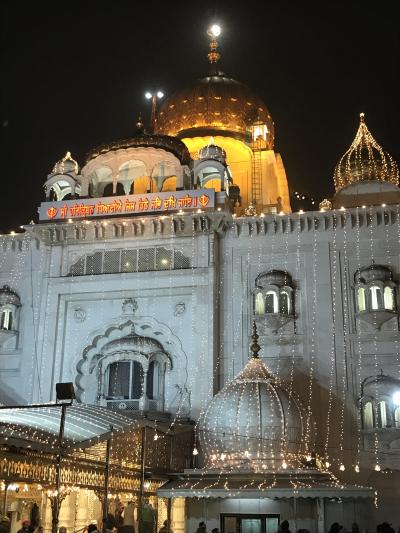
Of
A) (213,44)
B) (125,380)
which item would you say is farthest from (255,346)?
(213,44)

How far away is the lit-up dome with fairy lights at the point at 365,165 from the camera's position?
20.1 m

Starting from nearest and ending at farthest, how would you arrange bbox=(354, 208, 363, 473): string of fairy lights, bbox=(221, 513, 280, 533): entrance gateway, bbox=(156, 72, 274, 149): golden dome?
bbox=(221, 513, 280, 533): entrance gateway, bbox=(354, 208, 363, 473): string of fairy lights, bbox=(156, 72, 274, 149): golden dome

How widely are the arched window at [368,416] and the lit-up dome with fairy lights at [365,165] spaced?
6946mm

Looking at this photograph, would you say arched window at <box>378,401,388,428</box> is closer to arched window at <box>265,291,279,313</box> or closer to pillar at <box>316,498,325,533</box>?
pillar at <box>316,498,325,533</box>

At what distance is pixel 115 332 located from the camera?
61.4 ft

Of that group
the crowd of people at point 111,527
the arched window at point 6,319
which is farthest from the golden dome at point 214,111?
the crowd of people at point 111,527

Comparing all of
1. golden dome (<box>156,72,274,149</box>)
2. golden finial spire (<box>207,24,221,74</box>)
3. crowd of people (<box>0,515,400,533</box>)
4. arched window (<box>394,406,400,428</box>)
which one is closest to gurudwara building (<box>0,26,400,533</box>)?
arched window (<box>394,406,400,428</box>)

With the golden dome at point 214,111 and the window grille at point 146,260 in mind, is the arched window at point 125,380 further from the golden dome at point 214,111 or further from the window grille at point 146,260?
the golden dome at point 214,111

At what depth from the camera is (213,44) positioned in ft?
89.6

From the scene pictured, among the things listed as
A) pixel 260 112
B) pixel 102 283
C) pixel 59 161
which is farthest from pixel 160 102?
pixel 102 283

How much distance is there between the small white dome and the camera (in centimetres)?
2080

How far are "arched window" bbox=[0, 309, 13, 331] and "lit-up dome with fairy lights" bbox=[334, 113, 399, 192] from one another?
1028 centimetres

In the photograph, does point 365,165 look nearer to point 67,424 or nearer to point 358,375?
point 358,375

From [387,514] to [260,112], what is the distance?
14.6 metres
